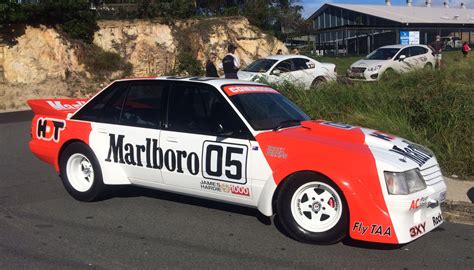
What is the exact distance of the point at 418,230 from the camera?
472 cm

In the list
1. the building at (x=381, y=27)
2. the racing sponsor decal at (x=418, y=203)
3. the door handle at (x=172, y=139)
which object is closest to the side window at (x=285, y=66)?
the door handle at (x=172, y=139)

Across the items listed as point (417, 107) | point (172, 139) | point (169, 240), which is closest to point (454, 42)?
point (417, 107)

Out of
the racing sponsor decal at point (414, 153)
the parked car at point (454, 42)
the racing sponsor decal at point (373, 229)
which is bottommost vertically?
the parked car at point (454, 42)

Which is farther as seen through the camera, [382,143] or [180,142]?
[180,142]

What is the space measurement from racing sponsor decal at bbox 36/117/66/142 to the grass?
5.08 metres

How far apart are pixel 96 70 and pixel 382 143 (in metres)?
19.7

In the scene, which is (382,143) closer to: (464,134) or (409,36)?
(464,134)

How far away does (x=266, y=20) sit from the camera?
31.2m

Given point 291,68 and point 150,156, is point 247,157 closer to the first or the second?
point 150,156

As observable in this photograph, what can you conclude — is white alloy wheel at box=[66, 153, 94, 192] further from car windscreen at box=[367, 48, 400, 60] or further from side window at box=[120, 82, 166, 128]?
car windscreen at box=[367, 48, 400, 60]

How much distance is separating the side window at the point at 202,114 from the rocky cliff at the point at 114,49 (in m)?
16.1

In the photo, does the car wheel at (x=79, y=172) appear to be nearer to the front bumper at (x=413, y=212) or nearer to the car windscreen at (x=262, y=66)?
the front bumper at (x=413, y=212)

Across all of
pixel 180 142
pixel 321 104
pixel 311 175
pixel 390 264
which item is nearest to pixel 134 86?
pixel 180 142

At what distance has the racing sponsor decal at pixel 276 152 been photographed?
504cm
